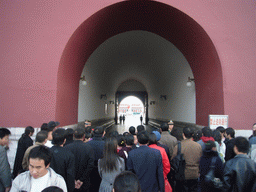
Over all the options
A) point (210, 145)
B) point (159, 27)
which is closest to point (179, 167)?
point (210, 145)

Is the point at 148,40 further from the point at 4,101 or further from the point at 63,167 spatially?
the point at 63,167

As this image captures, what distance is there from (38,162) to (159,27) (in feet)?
27.7

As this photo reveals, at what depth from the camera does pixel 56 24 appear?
640cm

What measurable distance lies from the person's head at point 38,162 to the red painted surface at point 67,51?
4.43 meters

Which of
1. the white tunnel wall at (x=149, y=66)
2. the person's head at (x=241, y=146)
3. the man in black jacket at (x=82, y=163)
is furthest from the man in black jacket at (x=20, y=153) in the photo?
the white tunnel wall at (x=149, y=66)

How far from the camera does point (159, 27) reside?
889 centimetres

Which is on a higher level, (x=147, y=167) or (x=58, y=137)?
(x=58, y=137)

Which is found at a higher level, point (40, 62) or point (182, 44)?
point (182, 44)

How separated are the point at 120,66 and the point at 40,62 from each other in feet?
39.6

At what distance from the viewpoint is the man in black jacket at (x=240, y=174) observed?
2.17 meters

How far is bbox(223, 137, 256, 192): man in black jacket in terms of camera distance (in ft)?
7.12

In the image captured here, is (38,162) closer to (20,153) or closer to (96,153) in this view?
(96,153)

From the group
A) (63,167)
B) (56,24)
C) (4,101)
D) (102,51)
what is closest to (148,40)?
(102,51)

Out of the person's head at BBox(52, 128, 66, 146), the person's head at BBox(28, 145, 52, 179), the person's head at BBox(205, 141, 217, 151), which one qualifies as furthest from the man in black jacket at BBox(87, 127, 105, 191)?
the person's head at BBox(205, 141, 217, 151)
